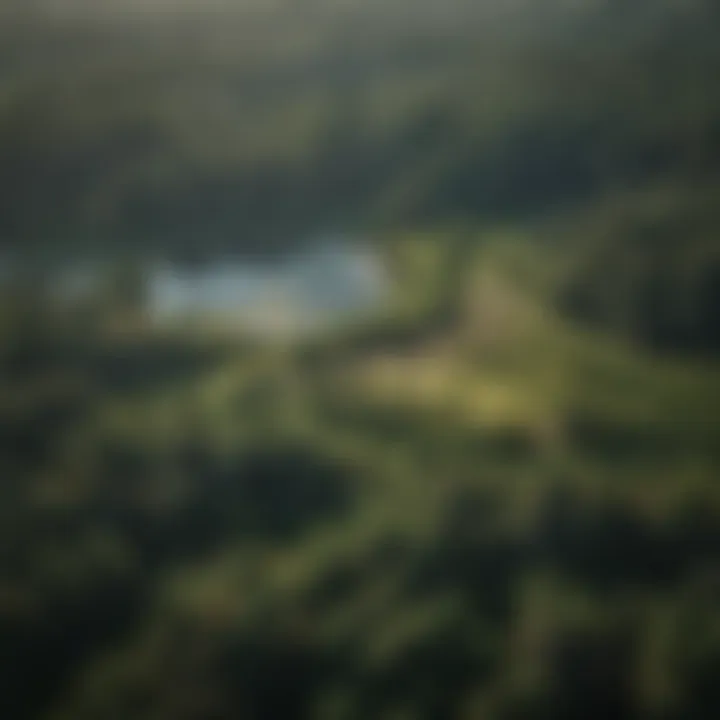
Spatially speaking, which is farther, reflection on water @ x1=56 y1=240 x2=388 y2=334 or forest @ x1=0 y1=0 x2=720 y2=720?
reflection on water @ x1=56 y1=240 x2=388 y2=334

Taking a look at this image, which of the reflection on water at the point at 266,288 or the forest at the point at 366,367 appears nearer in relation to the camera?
the forest at the point at 366,367

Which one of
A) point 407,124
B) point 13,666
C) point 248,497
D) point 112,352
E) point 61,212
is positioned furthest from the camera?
point 407,124

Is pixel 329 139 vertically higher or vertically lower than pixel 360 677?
higher

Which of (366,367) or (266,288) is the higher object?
(266,288)

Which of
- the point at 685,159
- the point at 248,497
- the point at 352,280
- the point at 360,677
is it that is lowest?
the point at 360,677

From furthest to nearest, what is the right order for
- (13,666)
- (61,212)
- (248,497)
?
(61,212), (248,497), (13,666)

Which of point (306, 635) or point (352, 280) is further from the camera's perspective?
point (352, 280)

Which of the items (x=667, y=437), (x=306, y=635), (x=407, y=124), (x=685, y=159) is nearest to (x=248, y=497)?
(x=306, y=635)

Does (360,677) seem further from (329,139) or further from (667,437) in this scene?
(329,139)
